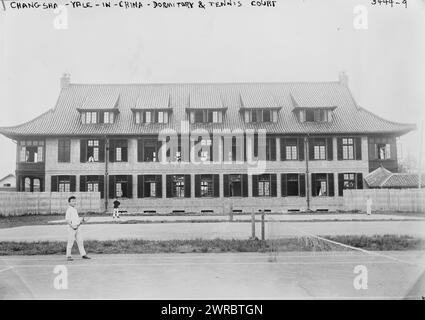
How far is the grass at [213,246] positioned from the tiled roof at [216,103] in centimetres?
2280

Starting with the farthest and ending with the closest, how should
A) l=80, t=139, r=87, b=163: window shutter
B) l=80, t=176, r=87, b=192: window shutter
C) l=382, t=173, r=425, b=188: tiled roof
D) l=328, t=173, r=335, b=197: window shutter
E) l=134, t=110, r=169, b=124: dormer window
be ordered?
l=134, t=110, r=169, b=124: dormer window → l=80, t=139, r=87, b=163: window shutter → l=328, t=173, r=335, b=197: window shutter → l=80, t=176, r=87, b=192: window shutter → l=382, t=173, r=425, b=188: tiled roof

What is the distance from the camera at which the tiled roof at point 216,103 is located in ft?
119

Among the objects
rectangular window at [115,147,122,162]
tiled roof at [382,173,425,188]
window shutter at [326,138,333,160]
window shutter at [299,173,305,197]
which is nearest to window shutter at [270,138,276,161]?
window shutter at [299,173,305,197]

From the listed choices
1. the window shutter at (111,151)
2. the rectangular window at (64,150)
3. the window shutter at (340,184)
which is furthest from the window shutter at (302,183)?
the rectangular window at (64,150)

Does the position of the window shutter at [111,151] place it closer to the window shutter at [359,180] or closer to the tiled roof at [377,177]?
the window shutter at [359,180]

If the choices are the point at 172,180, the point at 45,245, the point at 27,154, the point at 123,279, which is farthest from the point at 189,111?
the point at 123,279

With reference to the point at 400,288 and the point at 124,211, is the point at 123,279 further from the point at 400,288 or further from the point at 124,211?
the point at 124,211

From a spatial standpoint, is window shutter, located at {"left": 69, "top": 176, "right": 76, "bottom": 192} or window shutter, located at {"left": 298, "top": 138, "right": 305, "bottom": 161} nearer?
window shutter, located at {"left": 69, "top": 176, "right": 76, "bottom": 192}

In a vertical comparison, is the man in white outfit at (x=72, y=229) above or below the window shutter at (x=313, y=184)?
below

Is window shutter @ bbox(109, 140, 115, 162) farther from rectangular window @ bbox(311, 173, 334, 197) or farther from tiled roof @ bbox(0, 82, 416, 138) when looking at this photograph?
rectangular window @ bbox(311, 173, 334, 197)

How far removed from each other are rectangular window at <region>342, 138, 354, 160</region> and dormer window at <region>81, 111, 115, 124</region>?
17505 mm

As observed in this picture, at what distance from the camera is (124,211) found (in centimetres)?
3488

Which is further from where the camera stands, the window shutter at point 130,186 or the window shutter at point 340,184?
the window shutter at point 130,186

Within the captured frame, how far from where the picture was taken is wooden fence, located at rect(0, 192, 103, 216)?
27.9 metres
